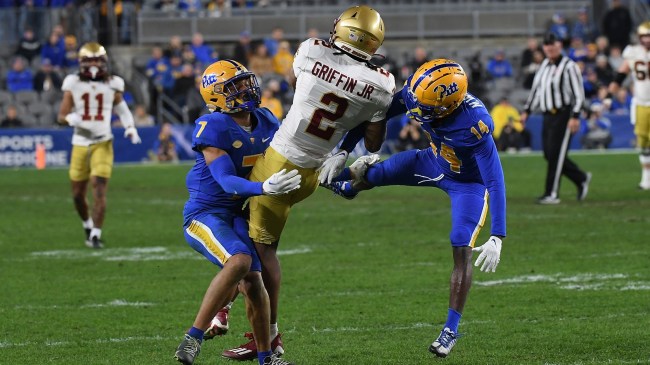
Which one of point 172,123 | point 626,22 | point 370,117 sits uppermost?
point 370,117

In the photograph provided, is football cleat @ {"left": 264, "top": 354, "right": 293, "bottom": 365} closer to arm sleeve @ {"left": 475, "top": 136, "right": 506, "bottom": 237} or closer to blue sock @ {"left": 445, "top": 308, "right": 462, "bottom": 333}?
blue sock @ {"left": 445, "top": 308, "right": 462, "bottom": 333}

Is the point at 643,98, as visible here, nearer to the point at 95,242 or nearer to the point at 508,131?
the point at 95,242

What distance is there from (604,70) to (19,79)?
1076cm

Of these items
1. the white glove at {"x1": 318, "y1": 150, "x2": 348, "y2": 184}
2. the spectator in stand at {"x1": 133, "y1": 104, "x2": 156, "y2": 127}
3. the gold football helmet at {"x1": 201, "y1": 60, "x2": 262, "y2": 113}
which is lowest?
the spectator in stand at {"x1": 133, "y1": 104, "x2": 156, "y2": 127}

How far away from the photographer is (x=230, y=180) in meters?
5.98

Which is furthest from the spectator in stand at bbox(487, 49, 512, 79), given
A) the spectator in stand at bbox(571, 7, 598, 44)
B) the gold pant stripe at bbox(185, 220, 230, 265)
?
the gold pant stripe at bbox(185, 220, 230, 265)

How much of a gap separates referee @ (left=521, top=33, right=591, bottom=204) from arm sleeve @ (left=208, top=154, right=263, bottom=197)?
8089 millimetres

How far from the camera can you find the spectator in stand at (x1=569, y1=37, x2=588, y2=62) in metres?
23.9

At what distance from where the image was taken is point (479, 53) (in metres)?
25.0

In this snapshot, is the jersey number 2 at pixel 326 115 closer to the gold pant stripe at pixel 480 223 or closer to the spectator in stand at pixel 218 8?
the gold pant stripe at pixel 480 223

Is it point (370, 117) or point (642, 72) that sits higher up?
point (370, 117)

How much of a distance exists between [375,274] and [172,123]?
47.5ft

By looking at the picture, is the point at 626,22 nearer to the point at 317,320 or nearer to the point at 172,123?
the point at 172,123

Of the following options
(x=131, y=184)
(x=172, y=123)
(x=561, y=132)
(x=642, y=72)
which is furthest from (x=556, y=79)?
(x=172, y=123)
